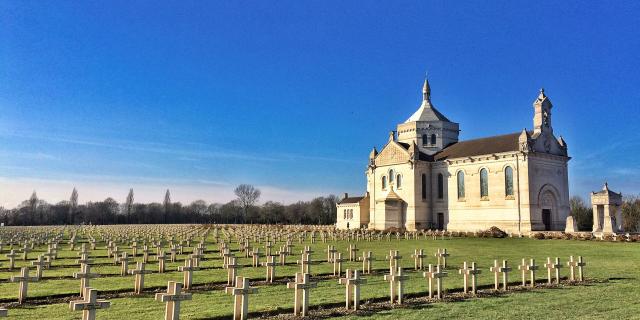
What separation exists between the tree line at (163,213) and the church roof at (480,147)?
4914cm

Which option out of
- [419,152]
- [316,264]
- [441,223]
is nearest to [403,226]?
[441,223]

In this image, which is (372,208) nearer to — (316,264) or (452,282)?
(316,264)

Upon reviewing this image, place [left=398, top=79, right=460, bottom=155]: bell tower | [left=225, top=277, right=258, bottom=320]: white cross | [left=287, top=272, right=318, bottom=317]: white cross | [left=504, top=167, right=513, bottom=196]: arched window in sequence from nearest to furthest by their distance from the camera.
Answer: [left=225, top=277, right=258, bottom=320]: white cross
[left=287, top=272, right=318, bottom=317]: white cross
[left=504, top=167, right=513, bottom=196]: arched window
[left=398, top=79, right=460, bottom=155]: bell tower

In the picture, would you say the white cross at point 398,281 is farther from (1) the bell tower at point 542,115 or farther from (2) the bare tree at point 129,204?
(2) the bare tree at point 129,204

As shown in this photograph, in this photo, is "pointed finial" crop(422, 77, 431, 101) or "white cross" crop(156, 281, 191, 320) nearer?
"white cross" crop(156, 281, 191, 320)

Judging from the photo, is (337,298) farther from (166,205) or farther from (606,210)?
(166,205)

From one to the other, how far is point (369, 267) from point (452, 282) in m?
→ 3.44

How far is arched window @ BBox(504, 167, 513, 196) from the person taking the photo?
50.4 m

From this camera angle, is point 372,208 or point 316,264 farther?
point 372,208

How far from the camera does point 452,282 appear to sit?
46.3 ft

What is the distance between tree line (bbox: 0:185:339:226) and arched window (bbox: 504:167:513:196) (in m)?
58.0

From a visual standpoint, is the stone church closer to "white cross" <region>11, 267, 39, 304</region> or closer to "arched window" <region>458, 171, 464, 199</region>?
"arched window" <region>458, 171, 464, 199</region>

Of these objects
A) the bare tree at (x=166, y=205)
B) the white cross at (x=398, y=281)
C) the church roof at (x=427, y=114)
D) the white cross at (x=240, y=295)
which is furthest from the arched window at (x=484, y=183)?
the bare tree at (x=166, y=205)

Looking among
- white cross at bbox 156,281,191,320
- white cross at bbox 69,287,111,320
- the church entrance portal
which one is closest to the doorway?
the church entrance portal
